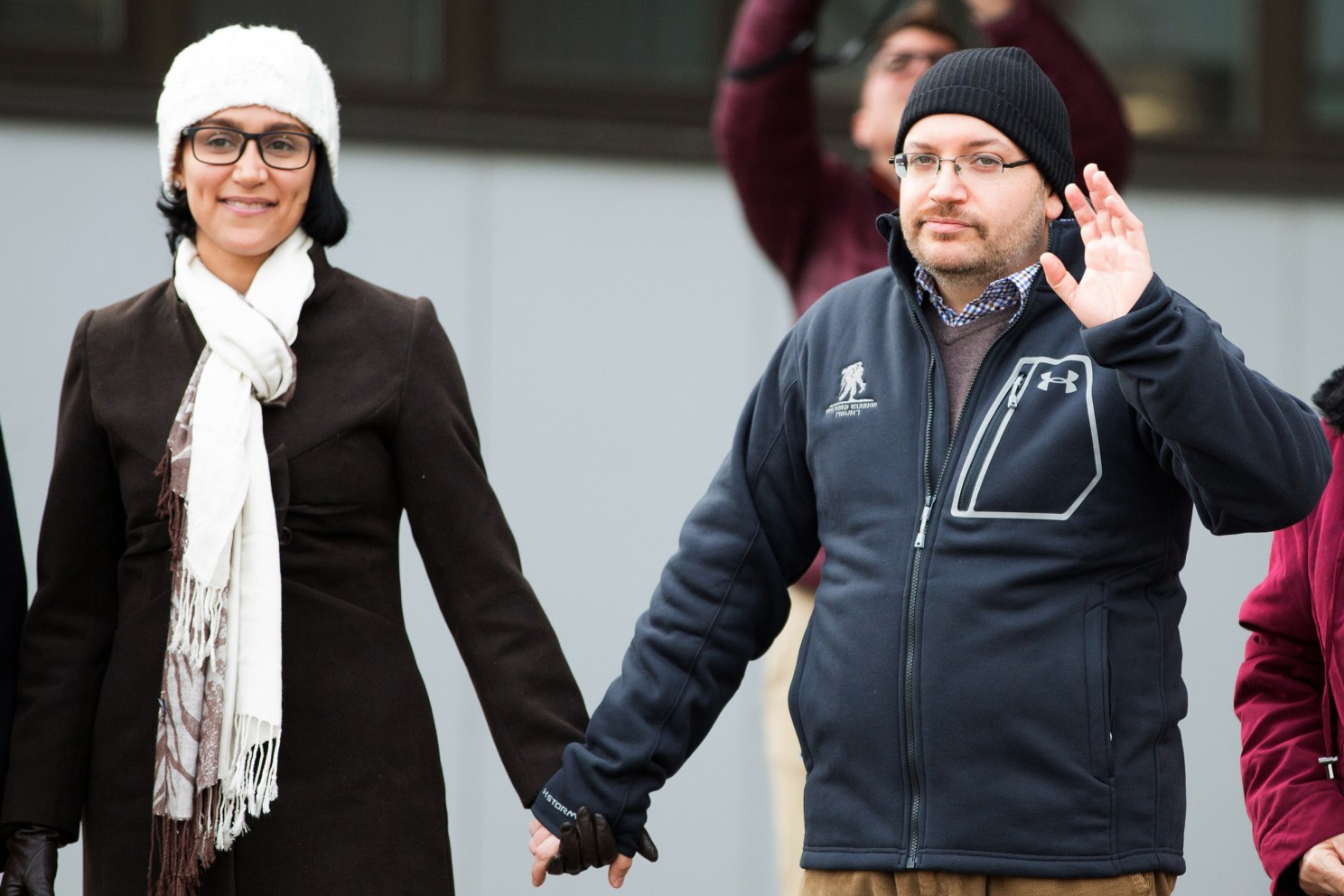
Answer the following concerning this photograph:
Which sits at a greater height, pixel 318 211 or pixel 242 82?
pixel 242 82

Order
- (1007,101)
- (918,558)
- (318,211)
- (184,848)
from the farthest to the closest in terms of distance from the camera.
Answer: (318,211), (184,848), (1007,101), (918,558)

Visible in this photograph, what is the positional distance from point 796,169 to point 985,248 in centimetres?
161

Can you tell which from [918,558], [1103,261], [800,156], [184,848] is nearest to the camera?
[1103,261]

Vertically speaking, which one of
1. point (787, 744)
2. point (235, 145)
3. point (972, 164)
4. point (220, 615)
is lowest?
point (787, 744)

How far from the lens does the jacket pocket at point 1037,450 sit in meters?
2.94

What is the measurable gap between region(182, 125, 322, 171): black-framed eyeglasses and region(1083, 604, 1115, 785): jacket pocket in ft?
4.99

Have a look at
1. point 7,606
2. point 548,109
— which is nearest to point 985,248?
point 7,606

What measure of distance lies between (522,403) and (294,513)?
231 centimetres

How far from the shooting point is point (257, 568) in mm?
3307

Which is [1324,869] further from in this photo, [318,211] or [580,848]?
[318,211]

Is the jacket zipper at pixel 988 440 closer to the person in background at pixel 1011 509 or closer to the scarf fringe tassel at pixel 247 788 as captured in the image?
the person in background at pixel 1011 509

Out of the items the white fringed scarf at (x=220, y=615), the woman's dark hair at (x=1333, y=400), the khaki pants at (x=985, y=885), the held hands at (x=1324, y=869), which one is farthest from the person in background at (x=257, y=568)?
the woman's dark hair at (x=1333, y=400)

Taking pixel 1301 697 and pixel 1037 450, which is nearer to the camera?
pixel 1037 450

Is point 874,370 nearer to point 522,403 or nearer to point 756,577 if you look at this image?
point 756,577
